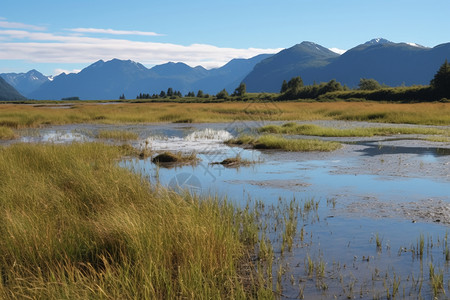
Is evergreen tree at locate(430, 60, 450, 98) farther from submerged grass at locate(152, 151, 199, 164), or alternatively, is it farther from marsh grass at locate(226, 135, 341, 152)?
submerged grass at locate(152, 151, 199, 164)

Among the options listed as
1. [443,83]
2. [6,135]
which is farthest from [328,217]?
[443,83]

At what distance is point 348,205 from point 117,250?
5.90 m

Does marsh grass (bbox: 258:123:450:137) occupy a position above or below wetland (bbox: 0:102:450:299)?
above

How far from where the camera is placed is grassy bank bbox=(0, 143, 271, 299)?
5145mm

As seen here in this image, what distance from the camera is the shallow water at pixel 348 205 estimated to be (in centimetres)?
623

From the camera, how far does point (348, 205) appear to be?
1026 cm

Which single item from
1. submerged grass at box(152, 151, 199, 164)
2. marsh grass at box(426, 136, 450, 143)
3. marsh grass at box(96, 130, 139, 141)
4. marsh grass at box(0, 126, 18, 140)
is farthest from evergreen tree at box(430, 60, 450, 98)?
marsh grass at box(0, 126, 18, 140)

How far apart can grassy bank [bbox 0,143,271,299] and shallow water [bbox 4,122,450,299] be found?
33.7 inches

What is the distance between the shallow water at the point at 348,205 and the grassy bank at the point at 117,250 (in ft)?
2.81

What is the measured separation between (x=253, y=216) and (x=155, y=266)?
3879mm

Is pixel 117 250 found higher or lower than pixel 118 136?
lower

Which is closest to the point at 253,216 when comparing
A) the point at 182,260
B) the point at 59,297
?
the point at 182,260

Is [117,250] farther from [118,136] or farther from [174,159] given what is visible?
[118,136]

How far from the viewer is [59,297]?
4.60m
